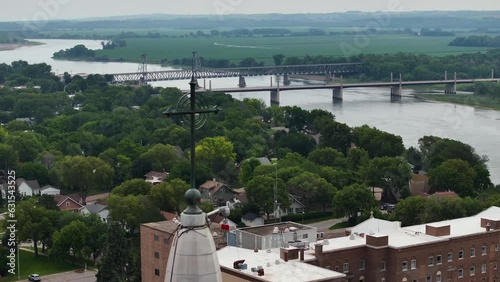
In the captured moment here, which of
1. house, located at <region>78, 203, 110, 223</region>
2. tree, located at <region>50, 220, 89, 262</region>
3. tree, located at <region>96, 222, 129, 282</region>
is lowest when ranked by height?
house, located at <region>78, 203, 110, 223</region>

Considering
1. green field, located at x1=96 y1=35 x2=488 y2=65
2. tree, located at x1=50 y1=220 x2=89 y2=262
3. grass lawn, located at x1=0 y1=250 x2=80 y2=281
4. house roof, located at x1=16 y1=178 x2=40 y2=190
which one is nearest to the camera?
grass lawn, located at x1=0 y1=250 x2=80 y2=281

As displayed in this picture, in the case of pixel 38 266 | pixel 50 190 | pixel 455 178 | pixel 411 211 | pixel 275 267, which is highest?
pixel 275 267

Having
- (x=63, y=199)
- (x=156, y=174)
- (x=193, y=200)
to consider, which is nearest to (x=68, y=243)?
(x=63, y=199)

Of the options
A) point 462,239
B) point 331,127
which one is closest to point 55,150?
point 331,127

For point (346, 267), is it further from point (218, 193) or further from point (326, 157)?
point (326, 157)

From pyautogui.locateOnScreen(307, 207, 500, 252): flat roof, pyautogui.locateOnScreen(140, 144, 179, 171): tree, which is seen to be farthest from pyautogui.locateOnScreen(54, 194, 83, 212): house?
pyautogui.locateOnScreen(307, 207, 500, 252): flat roof

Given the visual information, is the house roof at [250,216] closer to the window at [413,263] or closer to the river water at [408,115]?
the river water at [408,115]

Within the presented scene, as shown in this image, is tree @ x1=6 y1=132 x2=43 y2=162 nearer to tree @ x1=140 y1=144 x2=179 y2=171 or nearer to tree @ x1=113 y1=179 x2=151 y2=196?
tree @ x1=140 y1=144 x2=179 y2=171

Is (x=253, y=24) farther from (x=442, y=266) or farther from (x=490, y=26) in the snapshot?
(x=442, y=266)
